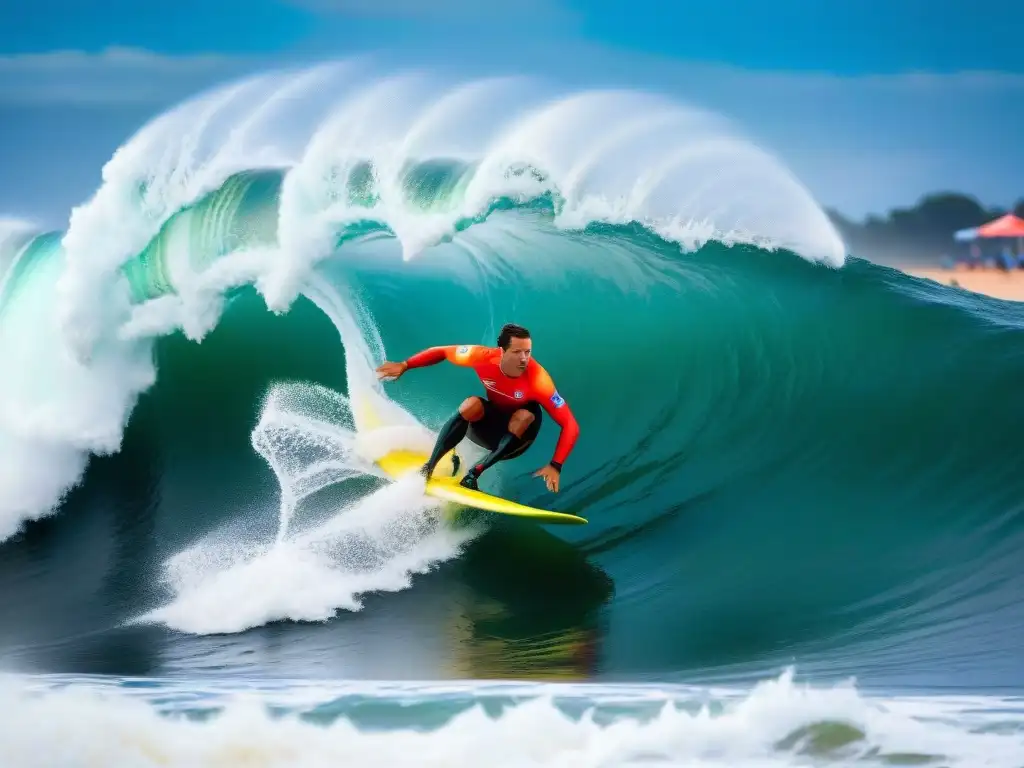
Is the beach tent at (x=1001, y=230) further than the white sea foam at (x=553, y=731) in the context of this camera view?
Yes

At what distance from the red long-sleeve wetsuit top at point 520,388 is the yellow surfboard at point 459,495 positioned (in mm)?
253

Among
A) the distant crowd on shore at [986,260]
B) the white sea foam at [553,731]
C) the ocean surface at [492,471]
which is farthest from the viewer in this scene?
the distant crowd on shore at [986,260]

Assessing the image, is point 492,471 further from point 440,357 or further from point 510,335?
point 510,335

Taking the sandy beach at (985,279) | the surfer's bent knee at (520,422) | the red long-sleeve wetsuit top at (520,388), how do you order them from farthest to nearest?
the sandy beach at (985,279) → the surfer's bent knee at (520,422) → the red long-sleeve wetsuit top at (520,388)

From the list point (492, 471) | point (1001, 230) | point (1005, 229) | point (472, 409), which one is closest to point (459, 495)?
point (472, 409)

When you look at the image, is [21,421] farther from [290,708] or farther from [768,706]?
[768,706]

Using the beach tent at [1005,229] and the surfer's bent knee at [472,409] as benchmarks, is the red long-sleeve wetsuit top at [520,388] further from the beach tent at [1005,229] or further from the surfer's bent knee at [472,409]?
the beach tent at [1005,229]

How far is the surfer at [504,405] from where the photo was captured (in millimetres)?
5086

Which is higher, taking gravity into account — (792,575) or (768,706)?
(792,575)

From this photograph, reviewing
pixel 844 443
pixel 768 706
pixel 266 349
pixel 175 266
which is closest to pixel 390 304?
pixel 266 349

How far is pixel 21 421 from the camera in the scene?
6.96 meters

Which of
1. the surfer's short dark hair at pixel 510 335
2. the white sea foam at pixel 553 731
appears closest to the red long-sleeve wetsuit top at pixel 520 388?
the surfer's short dark hair at pixel 510 335

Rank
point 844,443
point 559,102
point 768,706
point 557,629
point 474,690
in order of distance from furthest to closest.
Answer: point 559,102 < point 844,443 < point 557,629 < point 474,690 < point 768,706

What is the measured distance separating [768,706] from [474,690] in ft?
3.60
